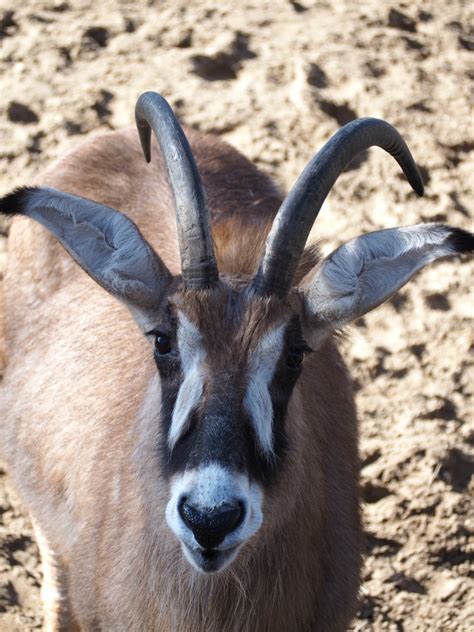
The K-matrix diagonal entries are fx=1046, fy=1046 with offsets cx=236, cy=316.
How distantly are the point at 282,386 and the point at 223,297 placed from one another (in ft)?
1.25

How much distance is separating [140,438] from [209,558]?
88 cm

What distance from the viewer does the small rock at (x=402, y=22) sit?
26.6 ft

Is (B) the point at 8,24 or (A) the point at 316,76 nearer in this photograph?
(A) the point at 316,76

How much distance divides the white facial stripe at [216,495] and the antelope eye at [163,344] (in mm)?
489

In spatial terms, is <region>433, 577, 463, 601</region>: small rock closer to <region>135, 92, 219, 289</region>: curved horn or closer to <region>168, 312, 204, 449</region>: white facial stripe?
<region>168, 312, 204, 449</region>: white facial stripe

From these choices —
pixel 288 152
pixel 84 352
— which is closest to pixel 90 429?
pixel 84 352

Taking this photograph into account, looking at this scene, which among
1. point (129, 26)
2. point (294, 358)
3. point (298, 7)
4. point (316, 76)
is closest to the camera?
point (294, 358)

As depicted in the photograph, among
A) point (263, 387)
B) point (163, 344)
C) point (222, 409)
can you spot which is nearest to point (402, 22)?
point (163, 344)

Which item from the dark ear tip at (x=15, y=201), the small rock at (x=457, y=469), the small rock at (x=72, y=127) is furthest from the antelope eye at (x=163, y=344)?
the small rock at (x=72, y=127)

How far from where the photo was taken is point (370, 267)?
13.1 feet

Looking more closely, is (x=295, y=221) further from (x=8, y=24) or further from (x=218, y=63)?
(x=8, y=24)

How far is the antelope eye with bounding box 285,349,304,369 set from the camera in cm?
370

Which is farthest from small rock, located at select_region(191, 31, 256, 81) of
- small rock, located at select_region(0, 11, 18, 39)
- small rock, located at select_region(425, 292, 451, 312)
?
small rock, located at select_region(425, 292, 451, 312)

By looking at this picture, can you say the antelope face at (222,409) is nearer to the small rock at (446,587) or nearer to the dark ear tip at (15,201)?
the dark ear tip at (15,201)
